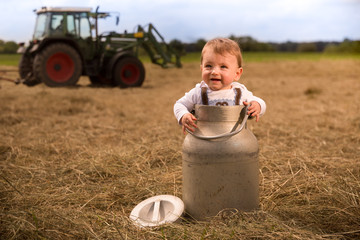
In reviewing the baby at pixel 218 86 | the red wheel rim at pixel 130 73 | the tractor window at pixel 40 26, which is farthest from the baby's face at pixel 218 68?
the tractor window at pixel 40 26

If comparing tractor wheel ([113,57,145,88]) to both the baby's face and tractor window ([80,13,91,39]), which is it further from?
the baby's face

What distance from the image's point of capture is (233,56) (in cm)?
239

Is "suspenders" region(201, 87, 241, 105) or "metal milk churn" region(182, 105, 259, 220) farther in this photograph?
"suspenders" region(201, 87, 241, 105)

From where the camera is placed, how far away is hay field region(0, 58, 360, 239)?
211 centimetres

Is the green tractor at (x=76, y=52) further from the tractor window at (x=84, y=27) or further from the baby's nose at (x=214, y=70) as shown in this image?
the baby's nose at (x=214, y=70)

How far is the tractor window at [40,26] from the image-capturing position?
11162 mm

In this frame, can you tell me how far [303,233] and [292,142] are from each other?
2630 millimetres

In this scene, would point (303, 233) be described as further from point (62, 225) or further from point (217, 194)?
point (62, 225)

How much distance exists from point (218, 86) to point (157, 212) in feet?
2.76

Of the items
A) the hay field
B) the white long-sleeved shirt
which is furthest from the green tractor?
the white long-sleeved shirt

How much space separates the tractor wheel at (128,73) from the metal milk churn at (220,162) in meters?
9.34

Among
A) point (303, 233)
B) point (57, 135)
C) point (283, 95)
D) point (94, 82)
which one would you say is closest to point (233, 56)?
point (303, 233)

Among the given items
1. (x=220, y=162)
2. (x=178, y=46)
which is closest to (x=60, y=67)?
(x=178, y=46)

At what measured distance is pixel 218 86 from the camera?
7.93 feet
